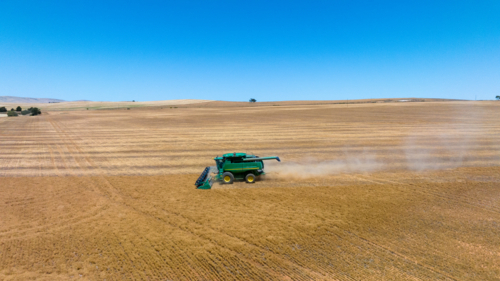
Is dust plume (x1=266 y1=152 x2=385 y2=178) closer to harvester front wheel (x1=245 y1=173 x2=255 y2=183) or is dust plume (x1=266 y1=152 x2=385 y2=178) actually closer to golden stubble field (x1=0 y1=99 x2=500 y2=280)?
golden stubble field (x1=0 y1=99 x2=500 y2=280)

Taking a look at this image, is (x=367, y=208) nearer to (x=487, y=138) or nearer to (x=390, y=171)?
(x=390, y=171)

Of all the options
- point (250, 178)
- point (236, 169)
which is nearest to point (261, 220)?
point (250, 178)

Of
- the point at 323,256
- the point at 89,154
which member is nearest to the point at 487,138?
the point at 323,256

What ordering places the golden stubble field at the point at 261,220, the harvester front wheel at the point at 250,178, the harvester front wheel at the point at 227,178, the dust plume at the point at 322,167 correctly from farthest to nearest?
the dust plume at the point at 322,167
the harvester front wheel at the point at 250,178
the harvester front wheel at the point at 227,178
the golden stubble field at the point at 261,220

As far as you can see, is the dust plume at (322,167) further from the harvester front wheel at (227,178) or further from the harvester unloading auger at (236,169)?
the harvester front wheel at (227,178)

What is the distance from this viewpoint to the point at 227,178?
628 inches

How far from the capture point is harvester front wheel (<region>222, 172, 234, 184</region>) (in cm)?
1577

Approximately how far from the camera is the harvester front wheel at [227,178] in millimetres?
15773

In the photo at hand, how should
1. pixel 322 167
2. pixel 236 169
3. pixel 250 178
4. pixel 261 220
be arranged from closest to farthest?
pixel 261 220 → pixel 236 169 → pixel 250 178 → pixel 322 167

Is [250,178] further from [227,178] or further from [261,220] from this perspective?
[261,220]

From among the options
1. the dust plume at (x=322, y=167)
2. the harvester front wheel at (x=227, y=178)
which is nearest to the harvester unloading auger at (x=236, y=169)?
the harvester front wheel at (x=227, y=178)

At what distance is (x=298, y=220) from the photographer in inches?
443

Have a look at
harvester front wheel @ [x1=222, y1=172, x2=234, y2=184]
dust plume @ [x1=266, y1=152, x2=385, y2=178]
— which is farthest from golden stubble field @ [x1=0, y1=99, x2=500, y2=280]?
harvester front wheel @ [x1=222, y1=172, x2=234, y2=184]

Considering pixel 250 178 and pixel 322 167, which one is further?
pixel 322 167
